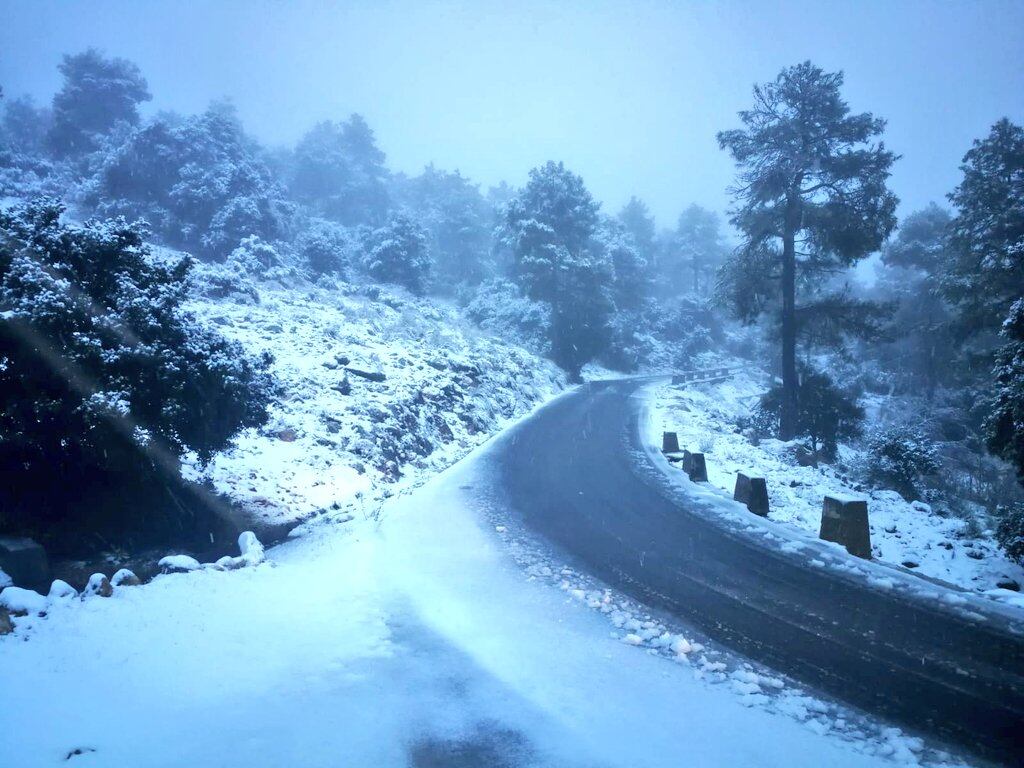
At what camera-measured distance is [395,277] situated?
38844mm

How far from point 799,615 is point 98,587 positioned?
8.76 m

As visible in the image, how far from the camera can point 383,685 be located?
5004 millimetres

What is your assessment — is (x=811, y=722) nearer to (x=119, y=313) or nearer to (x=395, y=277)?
(x=119, y=313)

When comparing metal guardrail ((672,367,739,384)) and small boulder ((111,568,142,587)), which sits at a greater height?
metal guardrail ((672,367,739,384))

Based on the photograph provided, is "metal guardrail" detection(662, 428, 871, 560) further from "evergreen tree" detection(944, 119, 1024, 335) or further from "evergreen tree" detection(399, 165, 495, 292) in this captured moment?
"evergreen tree" detection(399, 165, 495, 292)

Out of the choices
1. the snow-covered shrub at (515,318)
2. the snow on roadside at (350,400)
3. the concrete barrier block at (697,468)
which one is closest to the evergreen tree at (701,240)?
the snow-covered shrub at (515,318)

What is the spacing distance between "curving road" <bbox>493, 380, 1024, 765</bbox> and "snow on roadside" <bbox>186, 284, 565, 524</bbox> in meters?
4.15

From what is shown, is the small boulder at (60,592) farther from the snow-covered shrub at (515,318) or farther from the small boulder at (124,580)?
the snow-covered shrub at (515,318)

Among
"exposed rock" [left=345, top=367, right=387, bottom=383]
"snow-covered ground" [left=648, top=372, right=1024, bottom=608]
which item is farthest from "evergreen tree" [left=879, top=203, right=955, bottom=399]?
"exposed rock" [left=345, top=367, right=387, bottom=383]

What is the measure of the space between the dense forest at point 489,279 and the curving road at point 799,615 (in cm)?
327

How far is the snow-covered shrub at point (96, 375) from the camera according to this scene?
7.10 metres

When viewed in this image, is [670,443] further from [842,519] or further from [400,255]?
[400,255]

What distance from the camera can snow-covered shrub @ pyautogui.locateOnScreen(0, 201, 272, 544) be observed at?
710cm

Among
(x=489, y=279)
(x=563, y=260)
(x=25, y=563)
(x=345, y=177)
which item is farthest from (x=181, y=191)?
(x=25, y=563)
